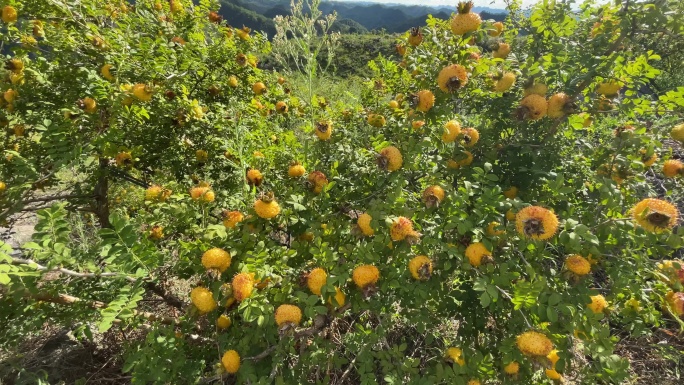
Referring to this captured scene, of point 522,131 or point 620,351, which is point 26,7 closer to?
point 522,131

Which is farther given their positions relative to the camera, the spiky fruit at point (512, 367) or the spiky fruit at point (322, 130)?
the spiky fruit at point (322, 130)

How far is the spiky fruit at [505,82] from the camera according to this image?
74.7 inches

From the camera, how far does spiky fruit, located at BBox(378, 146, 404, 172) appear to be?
1711 millimetres

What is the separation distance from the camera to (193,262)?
67.7 inches

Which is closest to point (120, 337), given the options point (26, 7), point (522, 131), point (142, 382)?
point (142, 382)

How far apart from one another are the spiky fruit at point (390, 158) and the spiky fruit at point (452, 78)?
1.25 ft

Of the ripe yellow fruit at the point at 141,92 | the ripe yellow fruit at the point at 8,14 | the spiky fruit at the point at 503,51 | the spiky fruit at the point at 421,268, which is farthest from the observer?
the ripe yellow fruit at the point at 8,14

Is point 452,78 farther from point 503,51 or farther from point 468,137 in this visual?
point 503,51

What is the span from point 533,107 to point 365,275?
123 cm

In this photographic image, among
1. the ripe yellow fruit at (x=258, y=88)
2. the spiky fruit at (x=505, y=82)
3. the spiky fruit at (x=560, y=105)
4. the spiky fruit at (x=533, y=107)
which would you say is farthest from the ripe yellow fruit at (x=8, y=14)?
the spiky fruit at (x=560, y=105)

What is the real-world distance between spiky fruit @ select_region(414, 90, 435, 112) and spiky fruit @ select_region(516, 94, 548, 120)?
19.1 inches

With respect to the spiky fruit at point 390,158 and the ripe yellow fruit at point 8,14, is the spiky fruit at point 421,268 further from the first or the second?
the ripe yellow fruit at point 8,14

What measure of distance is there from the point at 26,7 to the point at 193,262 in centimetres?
271

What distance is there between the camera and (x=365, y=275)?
1492mm
